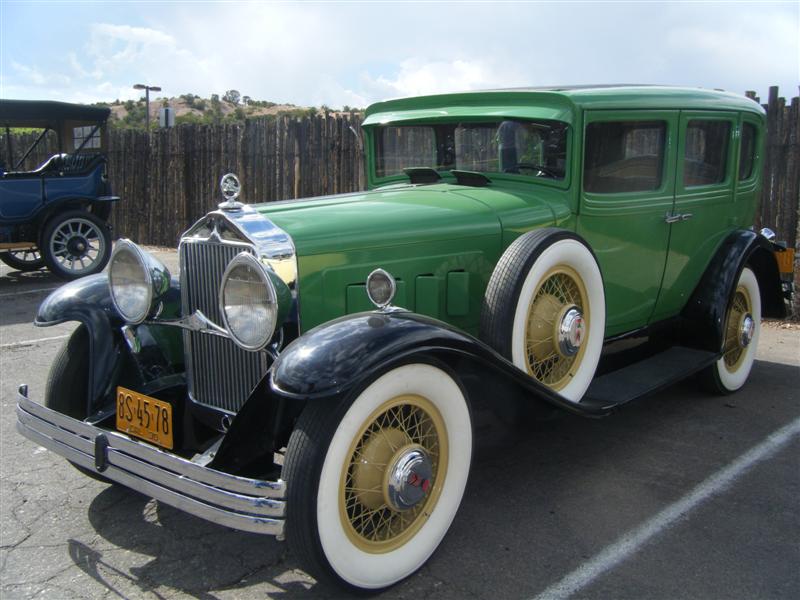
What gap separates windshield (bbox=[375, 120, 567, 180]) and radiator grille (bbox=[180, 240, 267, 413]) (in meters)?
1.56

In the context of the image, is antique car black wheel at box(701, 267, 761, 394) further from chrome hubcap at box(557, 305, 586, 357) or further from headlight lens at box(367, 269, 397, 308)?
headlight lens at box(367, 269, 397, 308)

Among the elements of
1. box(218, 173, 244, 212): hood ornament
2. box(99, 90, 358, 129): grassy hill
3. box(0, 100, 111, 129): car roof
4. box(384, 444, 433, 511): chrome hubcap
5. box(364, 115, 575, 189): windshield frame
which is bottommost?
box(384, 444, 433, 511): chrome hubcap

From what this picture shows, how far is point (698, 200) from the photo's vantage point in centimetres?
427

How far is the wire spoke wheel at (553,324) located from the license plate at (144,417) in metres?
1.49

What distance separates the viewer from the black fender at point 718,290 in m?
4.28

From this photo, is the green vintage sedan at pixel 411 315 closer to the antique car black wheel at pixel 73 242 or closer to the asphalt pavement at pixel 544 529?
the asphalt pavement at pixel 544 529

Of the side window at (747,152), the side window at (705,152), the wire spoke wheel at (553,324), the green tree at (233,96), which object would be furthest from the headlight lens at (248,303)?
the green tree at (233,96)

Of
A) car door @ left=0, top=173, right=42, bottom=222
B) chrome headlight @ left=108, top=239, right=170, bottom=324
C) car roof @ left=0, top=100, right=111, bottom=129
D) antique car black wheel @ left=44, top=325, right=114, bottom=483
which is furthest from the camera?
car roof @ left=0, top=100, right=111, bottom=129

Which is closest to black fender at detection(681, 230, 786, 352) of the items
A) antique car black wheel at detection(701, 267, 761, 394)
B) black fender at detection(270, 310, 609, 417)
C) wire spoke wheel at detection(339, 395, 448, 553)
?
antique car black wheel at detection(701, 267, 761, 394)

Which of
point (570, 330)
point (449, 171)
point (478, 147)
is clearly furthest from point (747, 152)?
point (570, 330)

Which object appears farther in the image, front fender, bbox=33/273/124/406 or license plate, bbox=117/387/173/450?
front fender, bbox=33/273/124/406

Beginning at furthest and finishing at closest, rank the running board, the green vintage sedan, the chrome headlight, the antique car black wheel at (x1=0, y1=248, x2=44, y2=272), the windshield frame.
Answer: the antique car black wheel at (x1=0, y1=248, x2=44, y2=272) → the windshield frame → the running board → the chrome headlight → the green vintage sedan

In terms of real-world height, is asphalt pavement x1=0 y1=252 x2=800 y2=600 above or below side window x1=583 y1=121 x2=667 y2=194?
below

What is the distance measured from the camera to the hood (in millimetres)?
2932
